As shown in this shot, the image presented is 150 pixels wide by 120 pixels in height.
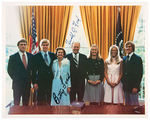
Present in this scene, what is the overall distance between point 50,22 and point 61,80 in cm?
69

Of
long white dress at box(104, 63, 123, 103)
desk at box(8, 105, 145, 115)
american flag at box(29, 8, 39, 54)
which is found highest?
american flag at box(29, 8, 39, 54)

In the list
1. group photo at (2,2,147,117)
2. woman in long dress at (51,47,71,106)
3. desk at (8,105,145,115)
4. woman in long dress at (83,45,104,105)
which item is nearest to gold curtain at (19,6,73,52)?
group photo at (2,2,147,117)

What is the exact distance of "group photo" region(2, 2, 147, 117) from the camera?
1.78 m

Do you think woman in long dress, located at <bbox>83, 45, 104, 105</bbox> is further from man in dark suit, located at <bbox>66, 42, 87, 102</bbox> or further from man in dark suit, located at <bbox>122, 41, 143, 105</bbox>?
man in dark suit, located at <bbox>122, 41, 143, 105</bbox>

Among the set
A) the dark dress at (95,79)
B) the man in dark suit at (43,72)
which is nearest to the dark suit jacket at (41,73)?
the man in dark suit at (43,72)

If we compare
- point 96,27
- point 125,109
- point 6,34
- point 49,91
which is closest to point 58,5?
point 96,27

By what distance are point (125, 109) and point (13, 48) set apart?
1.48 metres

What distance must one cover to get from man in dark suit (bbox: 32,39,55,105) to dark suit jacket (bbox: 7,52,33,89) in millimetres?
69

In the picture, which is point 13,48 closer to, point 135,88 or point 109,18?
point 109,18

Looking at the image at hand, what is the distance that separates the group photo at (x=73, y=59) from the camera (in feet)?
5.83

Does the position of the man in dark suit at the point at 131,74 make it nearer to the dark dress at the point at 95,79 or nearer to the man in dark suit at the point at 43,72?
the dark dress at the point at 95,79

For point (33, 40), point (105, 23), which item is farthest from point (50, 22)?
point (105, 23)
